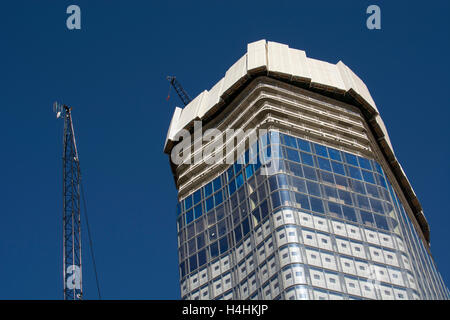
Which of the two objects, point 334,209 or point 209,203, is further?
point 209,203

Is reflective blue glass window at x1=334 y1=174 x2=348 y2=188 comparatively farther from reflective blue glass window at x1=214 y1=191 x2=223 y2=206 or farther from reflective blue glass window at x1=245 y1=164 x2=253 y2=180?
reflective blue glass window at x1=214 y1=191 x2=223 y2=206

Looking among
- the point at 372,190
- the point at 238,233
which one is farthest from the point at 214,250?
the point at 372,190

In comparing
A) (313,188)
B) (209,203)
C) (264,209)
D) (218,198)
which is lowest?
(264,209)

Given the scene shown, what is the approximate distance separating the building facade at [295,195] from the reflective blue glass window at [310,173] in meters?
0.25

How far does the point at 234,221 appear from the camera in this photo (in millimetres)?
133125

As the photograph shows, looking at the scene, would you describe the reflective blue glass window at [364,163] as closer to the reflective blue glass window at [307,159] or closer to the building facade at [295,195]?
the building facade at [295,195]

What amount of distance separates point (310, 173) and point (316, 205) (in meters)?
7.75

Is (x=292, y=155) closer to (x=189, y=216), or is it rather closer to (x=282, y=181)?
(x=282, y=181)

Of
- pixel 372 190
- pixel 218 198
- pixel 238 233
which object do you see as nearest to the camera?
pixel 238 233

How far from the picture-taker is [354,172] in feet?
450

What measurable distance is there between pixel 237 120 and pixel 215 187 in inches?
522
